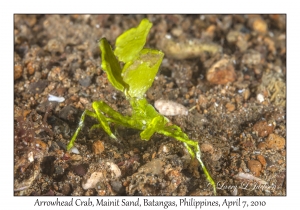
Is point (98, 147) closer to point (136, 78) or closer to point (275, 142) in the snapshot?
point (136, 78)

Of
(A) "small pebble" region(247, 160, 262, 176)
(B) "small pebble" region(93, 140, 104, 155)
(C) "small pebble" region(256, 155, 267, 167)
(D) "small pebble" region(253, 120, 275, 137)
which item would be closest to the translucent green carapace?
(B) "small pebble" region(93, 140, 104, 155)

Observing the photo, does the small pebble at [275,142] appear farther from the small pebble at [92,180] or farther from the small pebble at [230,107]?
the small pebble at [92,180]

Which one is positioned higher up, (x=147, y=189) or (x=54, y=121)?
(x=54, y=121)

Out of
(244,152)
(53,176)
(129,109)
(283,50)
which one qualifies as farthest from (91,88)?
(283,50)

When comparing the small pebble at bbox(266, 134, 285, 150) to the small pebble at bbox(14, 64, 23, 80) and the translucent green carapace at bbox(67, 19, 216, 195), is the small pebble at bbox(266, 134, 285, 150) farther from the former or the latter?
the small pebble at bbox(14, 64, 23, 80)

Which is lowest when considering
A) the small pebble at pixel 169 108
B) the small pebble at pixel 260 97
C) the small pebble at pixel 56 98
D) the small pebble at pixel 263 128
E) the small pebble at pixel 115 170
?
the small pebble at pixel 115 170

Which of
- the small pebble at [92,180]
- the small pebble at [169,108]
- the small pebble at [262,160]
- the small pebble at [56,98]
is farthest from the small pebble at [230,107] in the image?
the small pebble at [56,98]

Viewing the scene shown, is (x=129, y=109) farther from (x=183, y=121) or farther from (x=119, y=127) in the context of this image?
(x=183, y=121)
